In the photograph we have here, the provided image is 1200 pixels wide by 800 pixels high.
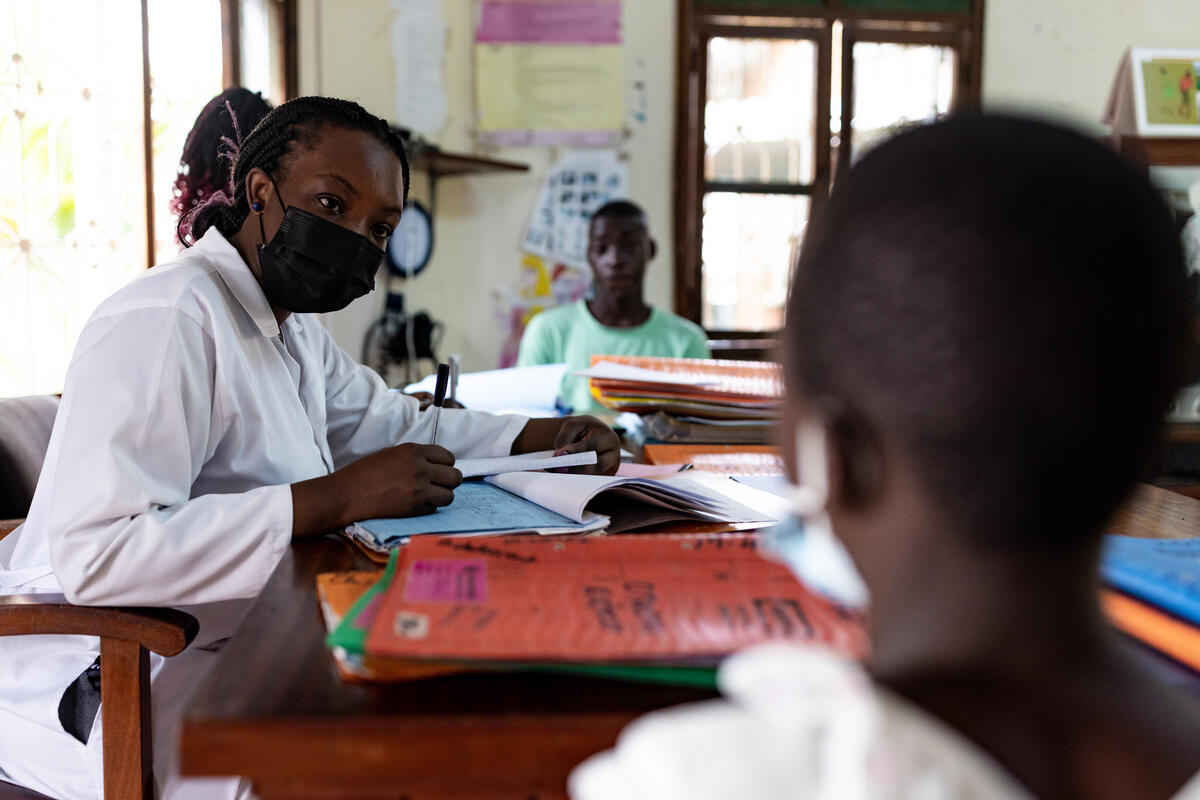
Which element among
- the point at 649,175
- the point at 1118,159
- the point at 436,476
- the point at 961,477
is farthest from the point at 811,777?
the point at 649,175

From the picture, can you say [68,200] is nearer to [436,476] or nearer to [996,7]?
[436,476]

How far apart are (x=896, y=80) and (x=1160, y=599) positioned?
11.7ft

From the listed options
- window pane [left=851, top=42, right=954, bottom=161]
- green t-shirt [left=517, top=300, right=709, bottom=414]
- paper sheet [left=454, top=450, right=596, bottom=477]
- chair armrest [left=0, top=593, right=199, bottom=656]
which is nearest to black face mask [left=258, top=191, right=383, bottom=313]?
paper sheet [left=454, top=450, right=596, bottom=477]

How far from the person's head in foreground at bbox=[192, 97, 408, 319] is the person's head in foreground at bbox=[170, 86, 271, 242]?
248 mm

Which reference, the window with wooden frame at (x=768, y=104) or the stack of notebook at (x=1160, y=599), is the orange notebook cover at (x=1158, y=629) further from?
the window with wooden frame at (x=768, y=104)

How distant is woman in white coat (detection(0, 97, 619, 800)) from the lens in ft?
3.29

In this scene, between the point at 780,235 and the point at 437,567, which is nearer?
the point at 437,567

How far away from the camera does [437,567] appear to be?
0.74m

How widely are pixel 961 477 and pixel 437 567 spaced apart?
1.36 ft

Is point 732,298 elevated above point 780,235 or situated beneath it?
situated beneath

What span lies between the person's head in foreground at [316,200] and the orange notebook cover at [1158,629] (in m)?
0.96

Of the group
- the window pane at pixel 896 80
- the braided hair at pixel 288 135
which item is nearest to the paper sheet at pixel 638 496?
the braided hair at pixel 288 135

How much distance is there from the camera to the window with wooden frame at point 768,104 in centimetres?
375

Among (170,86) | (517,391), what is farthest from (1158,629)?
(170,86)
